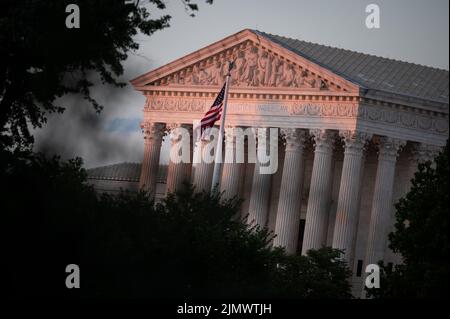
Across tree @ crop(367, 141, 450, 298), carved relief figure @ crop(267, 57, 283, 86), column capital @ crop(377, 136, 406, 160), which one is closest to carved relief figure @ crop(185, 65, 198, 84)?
carved relief figure @ crop(267, 57, 283, 86)

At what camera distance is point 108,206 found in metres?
33.8

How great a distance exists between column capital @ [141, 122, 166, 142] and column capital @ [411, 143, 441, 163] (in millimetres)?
16555

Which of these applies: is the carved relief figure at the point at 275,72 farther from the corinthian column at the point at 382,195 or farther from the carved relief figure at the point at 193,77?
the corinthian column at the point at 382,195

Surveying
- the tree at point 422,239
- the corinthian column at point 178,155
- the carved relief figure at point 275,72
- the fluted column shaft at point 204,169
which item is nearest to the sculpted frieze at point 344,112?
the carved relief figure at point 275,72

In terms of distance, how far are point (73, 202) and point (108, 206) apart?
2537mm

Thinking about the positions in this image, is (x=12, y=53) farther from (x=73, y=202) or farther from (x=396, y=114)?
(x=396, y=114)

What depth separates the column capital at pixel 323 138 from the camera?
248ft

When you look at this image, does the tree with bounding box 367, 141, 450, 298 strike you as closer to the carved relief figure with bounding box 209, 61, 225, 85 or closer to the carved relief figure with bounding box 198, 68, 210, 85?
the carved relief figure with bounding box 209, 61, 225, 85

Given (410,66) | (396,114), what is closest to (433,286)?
(396,114)

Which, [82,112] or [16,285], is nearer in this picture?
[82,112]

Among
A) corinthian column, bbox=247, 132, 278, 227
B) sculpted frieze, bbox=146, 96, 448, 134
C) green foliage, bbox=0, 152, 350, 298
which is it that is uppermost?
Answer: sculpted frieze, bbox=146, 96, 448, 134

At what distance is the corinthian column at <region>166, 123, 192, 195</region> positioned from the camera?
8056 cm

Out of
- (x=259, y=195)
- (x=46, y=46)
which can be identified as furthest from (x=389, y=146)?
(x=46, y=46)

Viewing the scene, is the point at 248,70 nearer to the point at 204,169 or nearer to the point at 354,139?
the point at 204,169
